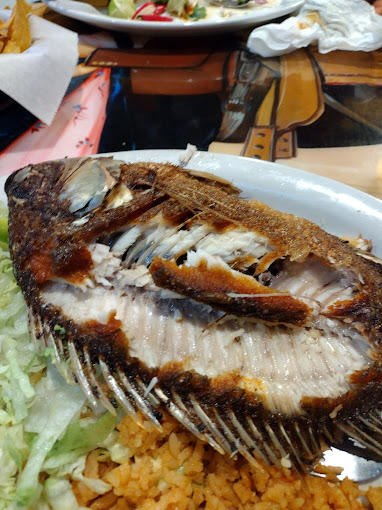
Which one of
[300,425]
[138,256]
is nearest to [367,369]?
[300,425]

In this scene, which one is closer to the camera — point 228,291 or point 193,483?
point 228,291

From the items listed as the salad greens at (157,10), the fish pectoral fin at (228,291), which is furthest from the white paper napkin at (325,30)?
the fish pectoral fin at (228,291)

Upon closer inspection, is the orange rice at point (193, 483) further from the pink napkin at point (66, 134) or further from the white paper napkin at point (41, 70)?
the white paper napkin at point (41, 70)

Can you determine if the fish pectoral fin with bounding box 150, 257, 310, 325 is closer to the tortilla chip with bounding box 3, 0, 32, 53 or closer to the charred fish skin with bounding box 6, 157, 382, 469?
the charred fish skin with bounding box 6, 157, 382, 469

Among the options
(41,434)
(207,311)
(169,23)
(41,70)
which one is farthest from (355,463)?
(169,23)

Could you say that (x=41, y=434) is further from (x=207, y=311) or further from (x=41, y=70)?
(x=41, y=70)
